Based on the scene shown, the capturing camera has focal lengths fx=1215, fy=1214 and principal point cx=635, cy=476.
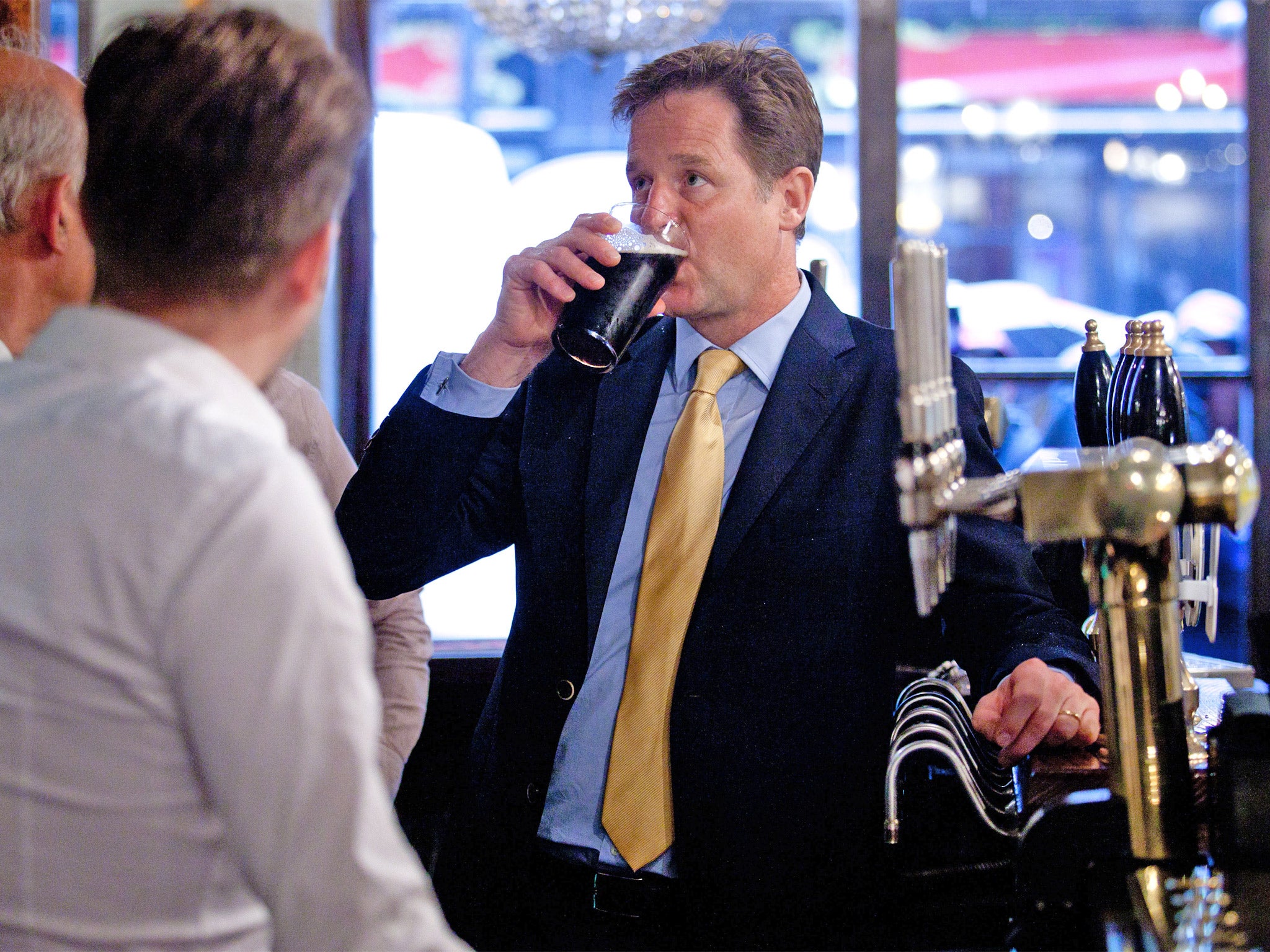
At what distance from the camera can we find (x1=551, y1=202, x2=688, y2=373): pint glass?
1439mm

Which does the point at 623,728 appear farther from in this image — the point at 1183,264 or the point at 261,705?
the point at 1183,264

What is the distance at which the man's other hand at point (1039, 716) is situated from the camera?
134 cm

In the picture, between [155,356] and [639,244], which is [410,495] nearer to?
[639,244]

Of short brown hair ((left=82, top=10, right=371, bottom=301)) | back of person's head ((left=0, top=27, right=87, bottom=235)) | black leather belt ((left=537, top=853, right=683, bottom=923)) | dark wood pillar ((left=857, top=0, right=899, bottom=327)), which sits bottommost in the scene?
black leather belt ((left=537, top=853, right=683, bottom=923))

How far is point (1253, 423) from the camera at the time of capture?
12.1 feet

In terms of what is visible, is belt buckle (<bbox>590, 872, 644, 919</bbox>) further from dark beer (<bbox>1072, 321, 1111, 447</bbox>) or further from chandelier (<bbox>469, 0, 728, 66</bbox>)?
chandelier (<bbox>469, 0, 728, 66</bbox>)

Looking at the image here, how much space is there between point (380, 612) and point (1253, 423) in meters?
2.89

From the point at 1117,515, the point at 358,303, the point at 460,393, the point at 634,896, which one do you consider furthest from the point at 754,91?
the point at 358,303

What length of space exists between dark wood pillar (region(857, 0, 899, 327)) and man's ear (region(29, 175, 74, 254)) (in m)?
2.46

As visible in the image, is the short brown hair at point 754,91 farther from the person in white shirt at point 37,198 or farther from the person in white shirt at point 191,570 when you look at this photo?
the person in white shirt at point 191,570

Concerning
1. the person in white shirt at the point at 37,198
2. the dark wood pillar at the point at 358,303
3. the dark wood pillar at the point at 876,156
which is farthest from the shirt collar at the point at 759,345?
the dark wood pillar at the point at 358,303

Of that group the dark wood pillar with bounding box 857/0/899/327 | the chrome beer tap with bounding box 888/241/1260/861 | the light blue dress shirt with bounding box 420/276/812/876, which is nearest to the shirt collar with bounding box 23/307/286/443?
the chrome beer tap with bounding box 888/241/1260/861

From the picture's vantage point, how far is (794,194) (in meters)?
1.83

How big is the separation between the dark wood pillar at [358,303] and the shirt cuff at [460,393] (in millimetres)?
2113
